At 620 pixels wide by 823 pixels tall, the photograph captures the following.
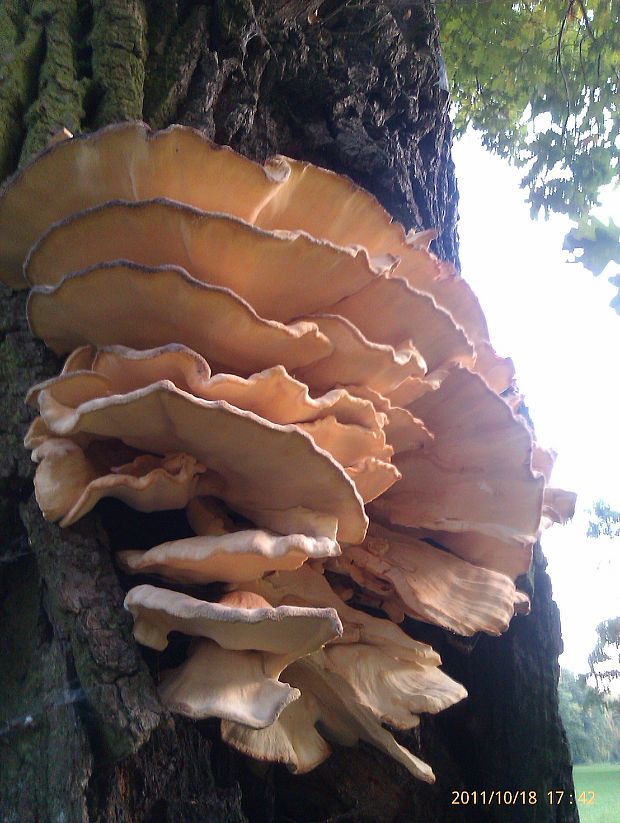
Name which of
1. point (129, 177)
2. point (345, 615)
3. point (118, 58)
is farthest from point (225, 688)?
point (118, 58)

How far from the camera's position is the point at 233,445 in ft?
3.91

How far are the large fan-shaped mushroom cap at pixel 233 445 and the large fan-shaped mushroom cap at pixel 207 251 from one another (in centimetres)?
35

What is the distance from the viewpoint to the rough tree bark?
112 cm

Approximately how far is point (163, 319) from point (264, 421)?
0.38m

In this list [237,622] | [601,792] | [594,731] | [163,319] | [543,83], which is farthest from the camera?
[594,731]

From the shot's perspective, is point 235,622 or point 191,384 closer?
point 235,622

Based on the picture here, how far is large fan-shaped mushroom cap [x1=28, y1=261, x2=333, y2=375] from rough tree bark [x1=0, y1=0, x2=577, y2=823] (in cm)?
23

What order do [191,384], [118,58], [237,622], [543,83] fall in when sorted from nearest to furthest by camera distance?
[237,622], [191,384], [118,58], [543,83]

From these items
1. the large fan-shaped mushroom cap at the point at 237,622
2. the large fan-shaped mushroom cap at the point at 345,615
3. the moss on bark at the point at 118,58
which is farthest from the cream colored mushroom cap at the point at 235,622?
the moss on bark at the point at 118,58

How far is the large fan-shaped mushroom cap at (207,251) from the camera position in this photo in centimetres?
124

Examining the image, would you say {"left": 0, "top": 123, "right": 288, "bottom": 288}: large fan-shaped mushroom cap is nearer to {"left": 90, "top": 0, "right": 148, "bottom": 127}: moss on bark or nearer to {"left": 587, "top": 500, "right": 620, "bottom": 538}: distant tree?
{"left": 90, "top": 0, "right": 148, "bottom": 127}: moss on bark

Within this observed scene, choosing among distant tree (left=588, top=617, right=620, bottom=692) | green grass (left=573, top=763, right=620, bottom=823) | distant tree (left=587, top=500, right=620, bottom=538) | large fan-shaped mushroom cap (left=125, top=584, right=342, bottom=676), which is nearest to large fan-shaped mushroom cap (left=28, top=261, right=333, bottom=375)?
large fan-shaped mushroom cap (left=125, top=584, right=342, bottom=676)

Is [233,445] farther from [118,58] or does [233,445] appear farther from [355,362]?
[118,58]

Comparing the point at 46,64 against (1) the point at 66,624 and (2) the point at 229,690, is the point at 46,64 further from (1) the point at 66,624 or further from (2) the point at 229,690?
(2) the point at 229,690
